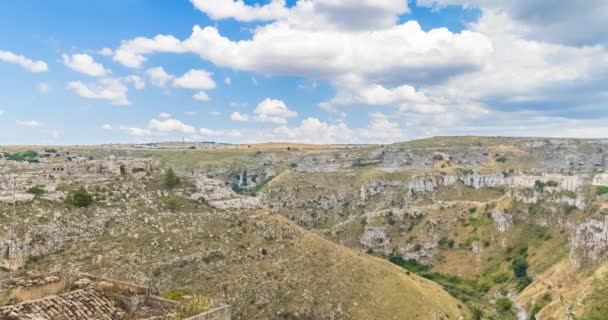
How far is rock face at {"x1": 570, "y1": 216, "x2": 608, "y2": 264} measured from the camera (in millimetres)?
101938

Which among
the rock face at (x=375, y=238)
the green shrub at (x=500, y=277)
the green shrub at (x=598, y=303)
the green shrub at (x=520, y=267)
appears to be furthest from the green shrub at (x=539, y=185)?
the green shrub at (x=598, y=303)

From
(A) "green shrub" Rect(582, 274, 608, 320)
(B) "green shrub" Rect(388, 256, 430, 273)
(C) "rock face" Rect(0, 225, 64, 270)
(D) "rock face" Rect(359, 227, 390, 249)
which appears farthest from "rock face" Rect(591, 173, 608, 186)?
(C) "rock face" Rect(0, 225, 64, 270)

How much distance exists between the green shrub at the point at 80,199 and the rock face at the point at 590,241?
91369mm

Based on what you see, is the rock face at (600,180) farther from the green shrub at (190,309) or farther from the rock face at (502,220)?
the green shrub at (190,309)

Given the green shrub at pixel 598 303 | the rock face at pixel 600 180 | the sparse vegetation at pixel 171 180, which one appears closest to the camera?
the green shrub at pixel 598 303

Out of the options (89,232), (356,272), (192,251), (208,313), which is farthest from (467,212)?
(208,313)

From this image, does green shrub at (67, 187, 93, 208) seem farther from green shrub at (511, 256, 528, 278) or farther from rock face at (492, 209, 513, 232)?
rock face at (492, 209, 513, 232)

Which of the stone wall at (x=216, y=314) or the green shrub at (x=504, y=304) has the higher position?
the stone wall at (x=216, y=314)

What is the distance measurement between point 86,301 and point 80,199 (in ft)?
185

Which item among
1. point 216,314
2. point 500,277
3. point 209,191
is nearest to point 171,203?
point 209,191

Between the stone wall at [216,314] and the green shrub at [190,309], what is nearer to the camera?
the stone wall at [216,314]

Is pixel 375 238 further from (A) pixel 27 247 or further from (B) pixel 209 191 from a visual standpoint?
(A) pixel 27 247

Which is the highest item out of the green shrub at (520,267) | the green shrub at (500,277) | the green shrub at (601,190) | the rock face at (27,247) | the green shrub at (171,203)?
the green shrub at (171,203)

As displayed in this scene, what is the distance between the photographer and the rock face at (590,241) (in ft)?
334
